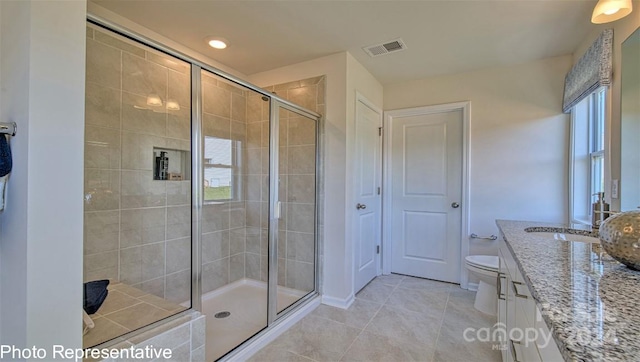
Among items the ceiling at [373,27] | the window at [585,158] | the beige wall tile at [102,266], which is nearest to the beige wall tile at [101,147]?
the beige wall tile at [102,266]

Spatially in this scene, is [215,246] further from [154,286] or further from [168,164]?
[168,164]

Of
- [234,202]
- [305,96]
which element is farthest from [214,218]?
[305,96]

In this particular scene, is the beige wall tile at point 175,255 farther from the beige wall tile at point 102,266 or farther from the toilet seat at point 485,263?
the toilet seat at point 485,263

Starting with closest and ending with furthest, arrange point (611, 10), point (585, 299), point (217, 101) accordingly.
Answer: point (585, 299), point (611, 10), point (217, 101)

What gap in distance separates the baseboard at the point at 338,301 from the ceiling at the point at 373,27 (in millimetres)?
2276

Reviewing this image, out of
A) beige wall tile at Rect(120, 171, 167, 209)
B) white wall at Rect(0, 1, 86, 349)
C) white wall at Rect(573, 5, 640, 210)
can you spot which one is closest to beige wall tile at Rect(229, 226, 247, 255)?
beige wall tile at Rect(120, 171, 167, 209)

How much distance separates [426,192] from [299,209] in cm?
153

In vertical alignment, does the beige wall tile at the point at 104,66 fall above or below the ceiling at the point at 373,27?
below

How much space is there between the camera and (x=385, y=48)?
99.0 inches

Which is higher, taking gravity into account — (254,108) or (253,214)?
(254,108)

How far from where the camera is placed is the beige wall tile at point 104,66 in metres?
1.80

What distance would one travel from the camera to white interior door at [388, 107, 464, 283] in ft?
10.3

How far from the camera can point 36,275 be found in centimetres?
86

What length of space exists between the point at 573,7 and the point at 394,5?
1.18 m
